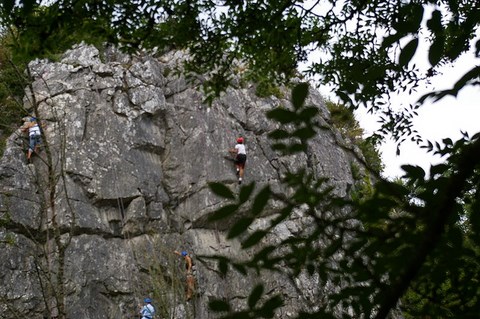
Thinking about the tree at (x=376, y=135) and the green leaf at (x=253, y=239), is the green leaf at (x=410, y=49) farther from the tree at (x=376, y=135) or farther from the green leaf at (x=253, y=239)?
Result: the green leaf at (x=253, y=239)

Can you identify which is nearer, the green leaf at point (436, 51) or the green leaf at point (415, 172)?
the green leaf at point (436, 51)

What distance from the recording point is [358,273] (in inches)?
67.7

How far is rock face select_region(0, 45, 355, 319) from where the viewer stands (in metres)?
14.5

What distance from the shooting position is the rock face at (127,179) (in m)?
14.5

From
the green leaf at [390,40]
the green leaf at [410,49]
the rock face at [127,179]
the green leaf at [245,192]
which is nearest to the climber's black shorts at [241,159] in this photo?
the rock face at [127,179]

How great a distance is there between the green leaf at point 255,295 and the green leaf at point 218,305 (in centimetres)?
5

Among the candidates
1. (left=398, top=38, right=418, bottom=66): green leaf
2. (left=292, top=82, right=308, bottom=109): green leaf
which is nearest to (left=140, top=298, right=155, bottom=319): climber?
(left=398, top=38, right=418, bottom=66): green leaf

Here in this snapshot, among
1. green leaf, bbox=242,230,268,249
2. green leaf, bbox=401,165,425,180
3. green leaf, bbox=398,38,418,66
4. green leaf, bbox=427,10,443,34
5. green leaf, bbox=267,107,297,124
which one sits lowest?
green leaf, bbox=242,230,268,249

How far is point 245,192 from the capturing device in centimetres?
122

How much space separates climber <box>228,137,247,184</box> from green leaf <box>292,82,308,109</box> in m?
16.2

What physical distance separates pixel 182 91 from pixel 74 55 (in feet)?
11.1

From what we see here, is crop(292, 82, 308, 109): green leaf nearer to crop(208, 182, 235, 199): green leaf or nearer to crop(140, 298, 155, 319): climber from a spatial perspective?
crop(208, 182, 235, 199): green leaf

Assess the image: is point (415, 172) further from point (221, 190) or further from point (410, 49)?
point (221, 190)

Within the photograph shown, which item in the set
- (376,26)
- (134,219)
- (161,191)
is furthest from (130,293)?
(376,26)
